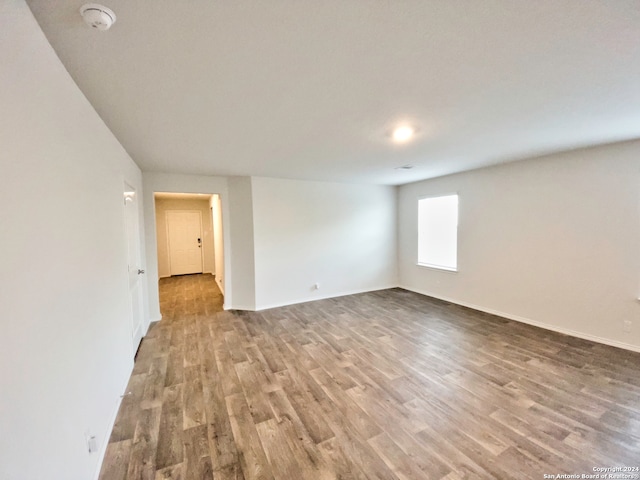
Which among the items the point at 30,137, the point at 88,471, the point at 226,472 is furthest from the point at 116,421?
the point at 30,137

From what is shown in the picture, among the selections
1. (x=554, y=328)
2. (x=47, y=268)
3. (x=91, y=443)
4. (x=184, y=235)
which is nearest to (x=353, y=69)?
(x=47, y=268)

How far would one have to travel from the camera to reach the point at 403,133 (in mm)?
2646

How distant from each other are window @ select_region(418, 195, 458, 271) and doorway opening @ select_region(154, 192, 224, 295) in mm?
5694

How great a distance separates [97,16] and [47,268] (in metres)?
1.09

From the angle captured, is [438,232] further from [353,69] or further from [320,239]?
[353,69]

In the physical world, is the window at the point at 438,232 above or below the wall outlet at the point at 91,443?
above

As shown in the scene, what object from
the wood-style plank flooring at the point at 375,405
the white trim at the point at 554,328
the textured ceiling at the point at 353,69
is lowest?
the wood-style plank flooring at the point at 375,405

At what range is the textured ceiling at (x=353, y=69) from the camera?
115cm

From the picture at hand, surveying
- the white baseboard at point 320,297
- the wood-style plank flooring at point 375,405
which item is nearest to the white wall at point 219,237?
the white baseboard at point 320,297

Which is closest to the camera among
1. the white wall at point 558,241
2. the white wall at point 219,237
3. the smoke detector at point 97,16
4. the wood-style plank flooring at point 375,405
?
the smoke detector at point 97,16

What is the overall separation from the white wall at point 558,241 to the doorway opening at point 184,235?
666cm

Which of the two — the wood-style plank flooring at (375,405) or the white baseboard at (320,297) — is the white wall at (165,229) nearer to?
the white baseboard at (320,297)

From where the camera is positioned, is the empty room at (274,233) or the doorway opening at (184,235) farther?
the doorway opening at (184,235)

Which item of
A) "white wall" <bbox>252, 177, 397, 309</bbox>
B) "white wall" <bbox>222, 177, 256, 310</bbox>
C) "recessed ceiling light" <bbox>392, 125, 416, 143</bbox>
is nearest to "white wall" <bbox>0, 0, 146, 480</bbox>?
"recessed ceiling light" <bbox>392, 125, 416, 143</bbox>
